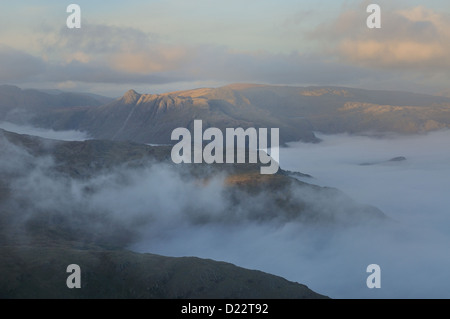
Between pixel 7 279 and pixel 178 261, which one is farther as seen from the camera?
pixel 178 261

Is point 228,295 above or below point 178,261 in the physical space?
below
